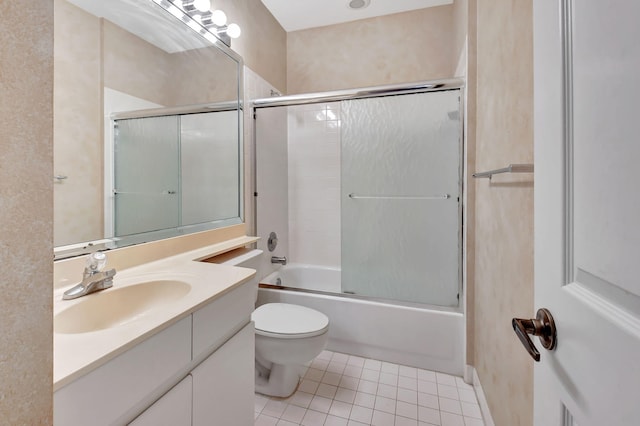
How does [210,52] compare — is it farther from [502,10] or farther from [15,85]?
[15,85]

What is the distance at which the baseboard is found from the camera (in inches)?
51.5

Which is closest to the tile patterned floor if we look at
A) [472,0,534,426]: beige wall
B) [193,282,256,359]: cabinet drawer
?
[472,0,534,426]: beige wall

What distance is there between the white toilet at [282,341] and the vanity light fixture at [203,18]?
48.3 inches

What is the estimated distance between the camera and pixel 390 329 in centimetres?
181

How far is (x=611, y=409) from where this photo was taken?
338 millimetres

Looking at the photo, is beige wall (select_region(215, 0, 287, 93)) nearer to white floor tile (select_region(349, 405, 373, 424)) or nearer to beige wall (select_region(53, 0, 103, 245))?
beige wall (select_region(53, 0, 103, 245))

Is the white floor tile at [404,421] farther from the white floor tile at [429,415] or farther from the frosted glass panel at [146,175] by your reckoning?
the frosted glass panel at [146,175]

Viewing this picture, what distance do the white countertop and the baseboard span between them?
1236mm

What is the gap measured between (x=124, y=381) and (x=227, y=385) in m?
0.41

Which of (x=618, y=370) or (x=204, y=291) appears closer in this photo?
(x=618, y=370)

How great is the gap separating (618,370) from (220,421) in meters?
1.01

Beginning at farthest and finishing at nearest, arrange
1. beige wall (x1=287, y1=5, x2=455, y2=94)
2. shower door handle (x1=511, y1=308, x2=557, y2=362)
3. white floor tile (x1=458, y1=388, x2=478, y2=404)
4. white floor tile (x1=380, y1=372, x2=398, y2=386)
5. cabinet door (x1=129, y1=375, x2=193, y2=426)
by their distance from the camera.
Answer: beige wall (x1=287, y1=5, x2=455, y2=94), white floor tile (x1=380, y1=372, x2=398, y2=386), white floor tile (x1=458, y1=388, x2=478, y2=404), cabinet door (x1=129, y1=375, x2=193, y2=426), shower door handle (x1=511, y1=308, x2=557, y2=362)

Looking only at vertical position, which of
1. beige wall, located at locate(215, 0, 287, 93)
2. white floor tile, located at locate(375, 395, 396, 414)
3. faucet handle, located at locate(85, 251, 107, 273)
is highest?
beige wall, located at locate(215, 0, 287, 93)

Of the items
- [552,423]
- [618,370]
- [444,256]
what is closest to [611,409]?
[618,370]
